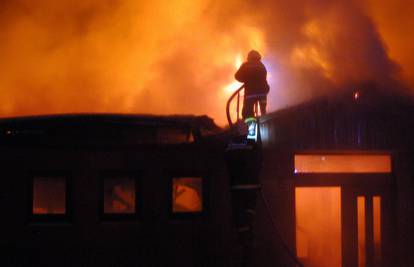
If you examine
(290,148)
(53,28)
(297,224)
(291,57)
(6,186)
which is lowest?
(297,224)

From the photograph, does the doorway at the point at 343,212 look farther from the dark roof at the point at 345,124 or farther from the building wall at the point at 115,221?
the building wall at the point at 115,221

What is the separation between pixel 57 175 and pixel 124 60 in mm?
5765

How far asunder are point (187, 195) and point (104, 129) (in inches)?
81.5

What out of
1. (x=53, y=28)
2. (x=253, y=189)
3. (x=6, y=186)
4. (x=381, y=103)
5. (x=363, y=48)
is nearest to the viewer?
(x=253, y=189)

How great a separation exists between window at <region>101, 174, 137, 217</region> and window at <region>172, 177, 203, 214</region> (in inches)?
31.1

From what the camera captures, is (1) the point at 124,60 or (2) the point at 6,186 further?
(1) the point at 124,60

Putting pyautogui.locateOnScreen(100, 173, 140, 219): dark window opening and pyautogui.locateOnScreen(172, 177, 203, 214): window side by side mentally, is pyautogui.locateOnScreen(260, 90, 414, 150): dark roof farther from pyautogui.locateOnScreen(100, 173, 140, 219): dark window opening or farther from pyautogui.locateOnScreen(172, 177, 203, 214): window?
pyautogui.locateOnScreen(100, 173, 140, 219): dark window opening

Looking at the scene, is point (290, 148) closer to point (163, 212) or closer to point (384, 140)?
point (384, 140)

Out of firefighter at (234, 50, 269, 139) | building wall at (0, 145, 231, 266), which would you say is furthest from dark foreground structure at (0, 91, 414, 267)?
firefighter at (234, 50, 269, 139)

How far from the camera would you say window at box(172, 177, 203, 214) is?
10797 millimetres

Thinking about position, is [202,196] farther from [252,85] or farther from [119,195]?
[252,85]

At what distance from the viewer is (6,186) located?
414 inches

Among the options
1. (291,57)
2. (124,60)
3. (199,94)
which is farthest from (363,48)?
(124,60)

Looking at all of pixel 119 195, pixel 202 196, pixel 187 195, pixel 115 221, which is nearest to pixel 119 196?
pixel 119 195
